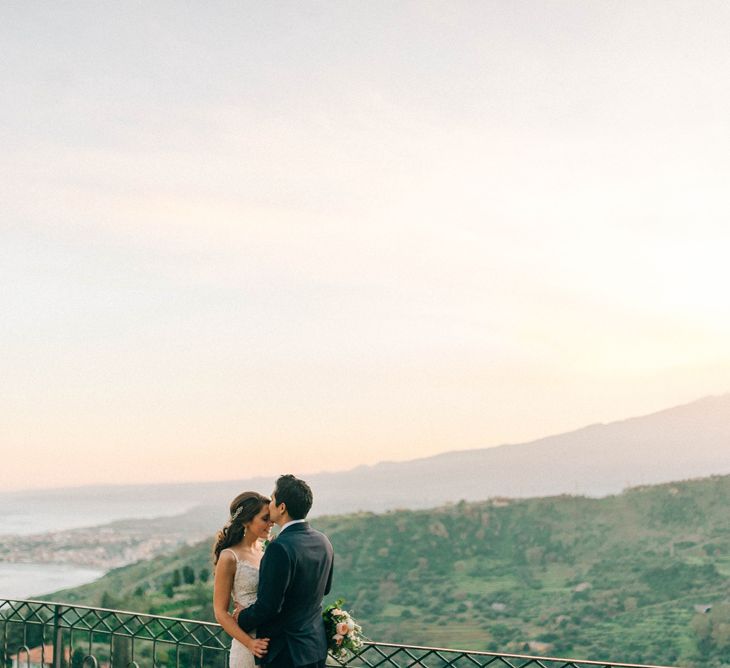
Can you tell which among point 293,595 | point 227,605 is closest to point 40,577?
point 227,605

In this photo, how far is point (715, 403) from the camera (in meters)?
109

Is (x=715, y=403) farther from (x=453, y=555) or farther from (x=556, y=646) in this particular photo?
(x=556, y=646)

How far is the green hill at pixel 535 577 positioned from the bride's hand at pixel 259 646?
1739 inches

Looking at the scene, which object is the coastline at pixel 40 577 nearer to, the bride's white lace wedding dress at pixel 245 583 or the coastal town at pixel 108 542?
the coastal town at pixel 108 542

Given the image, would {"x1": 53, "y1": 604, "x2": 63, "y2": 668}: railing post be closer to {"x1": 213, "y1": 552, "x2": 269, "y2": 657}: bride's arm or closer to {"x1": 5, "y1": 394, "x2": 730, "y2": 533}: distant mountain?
{"x1": 213, "y1": 552, "x2": 269, "y2": 657}: bride's arm

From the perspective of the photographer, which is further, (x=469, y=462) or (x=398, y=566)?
(x=469, y=462)

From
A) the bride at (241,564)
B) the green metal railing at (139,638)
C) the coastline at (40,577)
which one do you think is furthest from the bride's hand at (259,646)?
the coastline at (40,577)

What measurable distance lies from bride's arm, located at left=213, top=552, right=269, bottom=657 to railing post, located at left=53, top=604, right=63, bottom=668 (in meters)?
2.30

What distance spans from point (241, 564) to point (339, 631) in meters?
0.53

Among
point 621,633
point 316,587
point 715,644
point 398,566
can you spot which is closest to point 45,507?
point 398,566

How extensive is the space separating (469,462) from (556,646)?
4575 centimetres

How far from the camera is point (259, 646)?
3.52 m

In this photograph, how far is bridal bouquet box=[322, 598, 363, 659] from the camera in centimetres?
379

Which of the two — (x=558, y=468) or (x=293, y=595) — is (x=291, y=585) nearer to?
(x=293, y=595)
